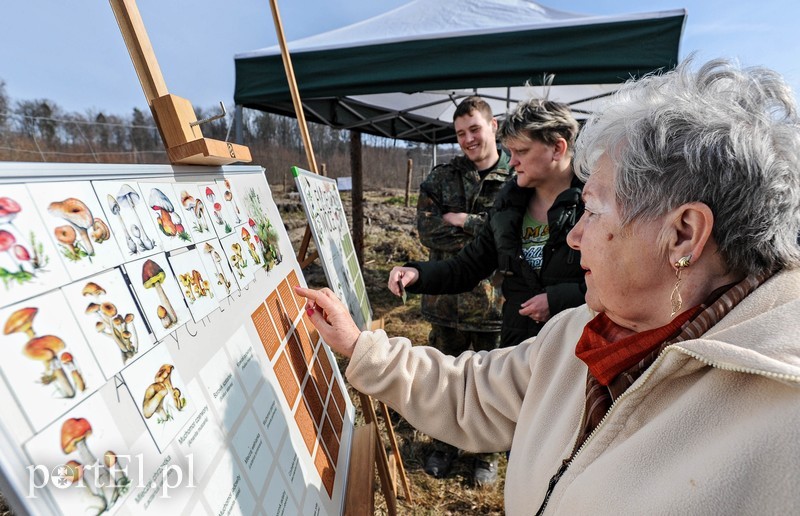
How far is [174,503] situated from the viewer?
533 millimetres

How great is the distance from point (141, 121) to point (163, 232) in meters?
19.4

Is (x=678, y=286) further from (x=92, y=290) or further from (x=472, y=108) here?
(x=472, y=108)

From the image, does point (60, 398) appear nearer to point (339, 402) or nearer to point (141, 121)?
point (339, 402)

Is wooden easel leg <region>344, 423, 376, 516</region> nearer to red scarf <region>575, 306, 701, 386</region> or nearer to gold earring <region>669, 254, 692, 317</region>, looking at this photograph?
red scarf <region>575, 306, 701, 386</region>

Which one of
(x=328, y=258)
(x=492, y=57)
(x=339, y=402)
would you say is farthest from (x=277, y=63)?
(x=339, y=402)

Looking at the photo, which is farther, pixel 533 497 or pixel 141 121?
pixel 141 121

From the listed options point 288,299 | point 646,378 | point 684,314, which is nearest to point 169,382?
point 288,299

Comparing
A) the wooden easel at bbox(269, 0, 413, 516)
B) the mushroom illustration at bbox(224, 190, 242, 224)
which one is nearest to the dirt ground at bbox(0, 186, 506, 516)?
the wooden easel at bbox(269, 0, 413, 516)

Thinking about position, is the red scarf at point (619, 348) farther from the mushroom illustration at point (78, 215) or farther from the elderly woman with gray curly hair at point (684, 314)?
the mushroom illustration at point (78, 215)

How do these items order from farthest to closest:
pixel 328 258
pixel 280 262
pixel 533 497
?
1. pixel 328 258
2. pixel 280 262
3. pixel 533 497

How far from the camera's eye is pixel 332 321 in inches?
47.5

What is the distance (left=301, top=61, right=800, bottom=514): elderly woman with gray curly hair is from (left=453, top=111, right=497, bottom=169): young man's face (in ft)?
5.39

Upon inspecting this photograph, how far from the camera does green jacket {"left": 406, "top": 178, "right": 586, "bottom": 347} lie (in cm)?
170

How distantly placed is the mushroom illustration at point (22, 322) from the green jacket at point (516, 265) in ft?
5.08
